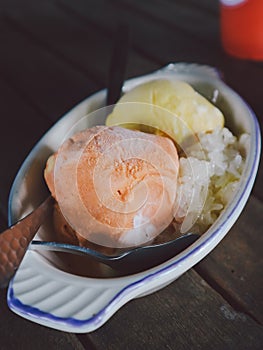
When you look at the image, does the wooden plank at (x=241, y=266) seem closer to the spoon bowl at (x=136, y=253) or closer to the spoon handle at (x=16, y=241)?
the spoon bowl at (x=136, y=253)

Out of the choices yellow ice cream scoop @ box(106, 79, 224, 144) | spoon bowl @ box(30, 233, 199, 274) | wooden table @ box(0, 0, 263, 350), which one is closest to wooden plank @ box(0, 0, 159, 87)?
wooden table @ box(0, 0, 263, 350)

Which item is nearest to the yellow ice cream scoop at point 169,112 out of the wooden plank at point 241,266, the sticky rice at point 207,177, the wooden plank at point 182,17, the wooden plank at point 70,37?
the sticky rice at point 207,177

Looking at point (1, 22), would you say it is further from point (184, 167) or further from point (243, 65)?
point (184, 167)

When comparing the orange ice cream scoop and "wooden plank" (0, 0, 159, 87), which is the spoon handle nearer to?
the orange ice cream scoop

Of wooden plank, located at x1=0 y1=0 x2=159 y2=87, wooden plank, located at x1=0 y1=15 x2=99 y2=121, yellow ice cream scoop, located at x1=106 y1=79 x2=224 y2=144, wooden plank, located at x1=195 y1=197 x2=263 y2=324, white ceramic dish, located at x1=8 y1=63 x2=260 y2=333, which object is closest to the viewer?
white ceramic dish, located at x1=8 y1=63 x2=260 y2=333

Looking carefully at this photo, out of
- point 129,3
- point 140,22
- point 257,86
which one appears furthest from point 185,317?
point 129,3


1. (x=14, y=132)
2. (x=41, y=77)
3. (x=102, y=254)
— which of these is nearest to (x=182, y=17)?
(x=41, y=77)
